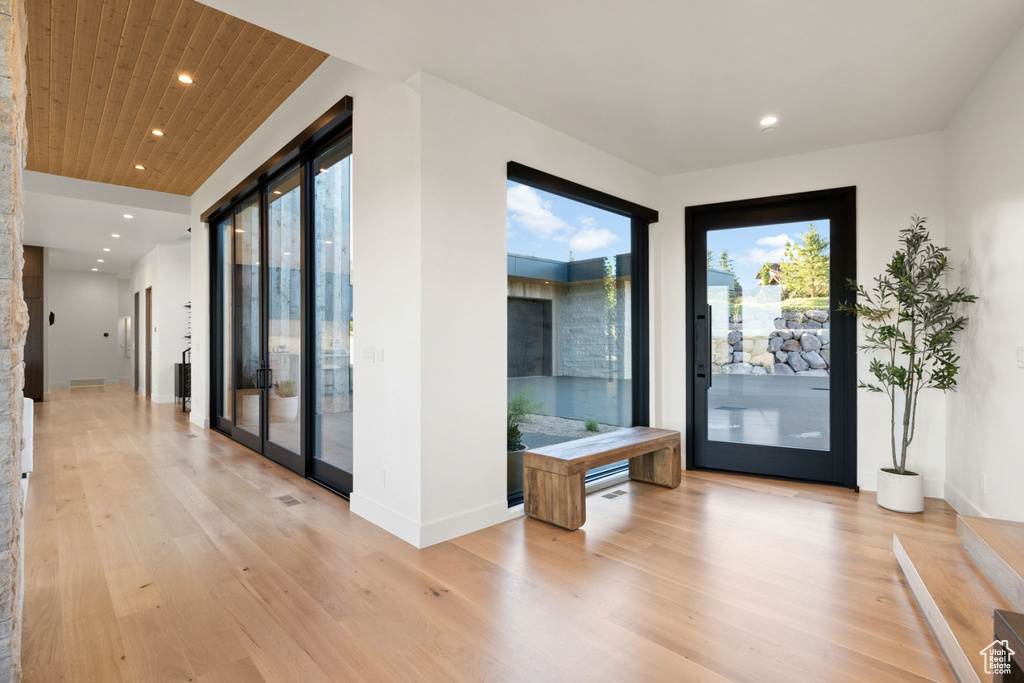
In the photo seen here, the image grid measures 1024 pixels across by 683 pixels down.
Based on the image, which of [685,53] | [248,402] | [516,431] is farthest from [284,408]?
[685,53]

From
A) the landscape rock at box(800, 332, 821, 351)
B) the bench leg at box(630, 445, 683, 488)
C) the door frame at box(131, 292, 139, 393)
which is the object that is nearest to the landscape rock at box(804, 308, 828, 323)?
the landscape rock at box(800, 332, 821, 351)

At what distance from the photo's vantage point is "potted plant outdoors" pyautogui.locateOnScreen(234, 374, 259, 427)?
5.34 meters

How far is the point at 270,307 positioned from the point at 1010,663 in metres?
5.24

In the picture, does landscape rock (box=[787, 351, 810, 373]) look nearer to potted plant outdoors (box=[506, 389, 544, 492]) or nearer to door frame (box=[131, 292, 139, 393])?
potted plant outdoors (box=[506, 389, 544, 492])

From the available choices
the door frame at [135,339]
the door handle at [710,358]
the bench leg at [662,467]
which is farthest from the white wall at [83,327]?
the door handle at [710,358]

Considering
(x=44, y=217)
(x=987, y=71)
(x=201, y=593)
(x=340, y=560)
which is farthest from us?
(x=44, y=217)

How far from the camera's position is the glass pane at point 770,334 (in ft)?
14.1

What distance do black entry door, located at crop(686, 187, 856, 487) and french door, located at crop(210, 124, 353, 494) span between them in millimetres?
3032

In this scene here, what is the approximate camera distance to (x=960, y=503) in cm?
347

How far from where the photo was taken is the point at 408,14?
8.00ft

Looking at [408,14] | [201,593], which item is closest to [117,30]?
[408,14]

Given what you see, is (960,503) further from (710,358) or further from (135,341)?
(135,341)

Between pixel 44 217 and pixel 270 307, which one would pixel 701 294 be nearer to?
pixel 270 307

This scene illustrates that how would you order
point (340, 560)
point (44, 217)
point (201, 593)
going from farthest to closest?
point (44, 217)
point (340, 560)
point (201, 593)
